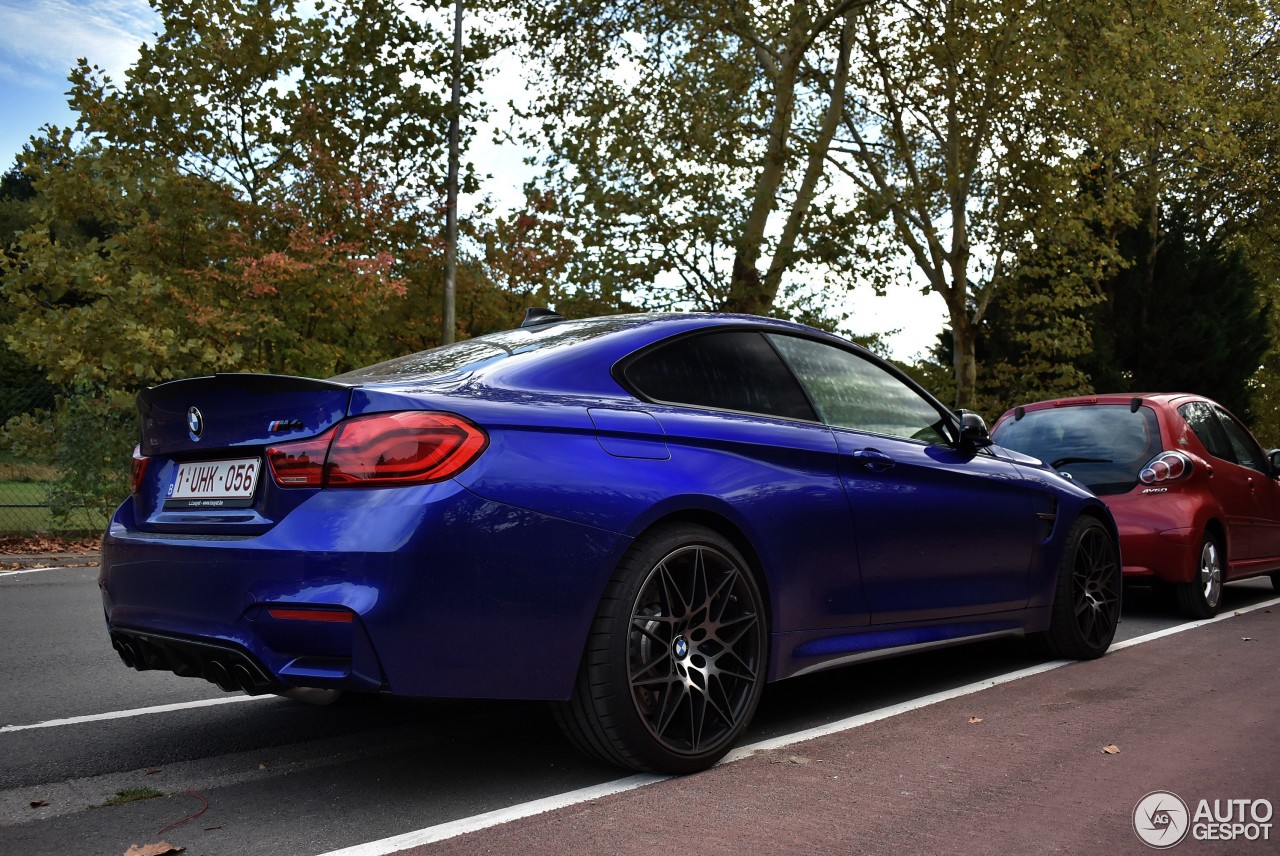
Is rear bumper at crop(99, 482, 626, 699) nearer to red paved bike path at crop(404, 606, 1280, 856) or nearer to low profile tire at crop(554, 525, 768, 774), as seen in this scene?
low profile tire at crop(554, 525, 768, 774)

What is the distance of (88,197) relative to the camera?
14875mm

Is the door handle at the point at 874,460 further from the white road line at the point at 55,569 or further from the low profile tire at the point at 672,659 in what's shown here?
the white road line at the point at 55,569

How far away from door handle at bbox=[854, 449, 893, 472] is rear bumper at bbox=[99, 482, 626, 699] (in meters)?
1.46

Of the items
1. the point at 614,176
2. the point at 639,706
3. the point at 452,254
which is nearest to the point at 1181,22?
the point at 614,176

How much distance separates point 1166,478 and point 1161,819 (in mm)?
5168

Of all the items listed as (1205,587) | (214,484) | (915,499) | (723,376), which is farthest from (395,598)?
(1205,587)

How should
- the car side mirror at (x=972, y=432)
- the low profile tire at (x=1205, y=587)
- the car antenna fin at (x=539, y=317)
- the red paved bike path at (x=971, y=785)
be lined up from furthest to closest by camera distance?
the low profile tire at (x=1205, y=587) < the car side mirror at (x=972, y=432) < the car antenna fin at (x=539, y=317) < the red paved bike path at (x=971, y=785)

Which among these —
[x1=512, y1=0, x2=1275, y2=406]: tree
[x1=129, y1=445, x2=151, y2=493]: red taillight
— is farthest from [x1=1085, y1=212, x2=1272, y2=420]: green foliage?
[x1=129, y1=445, x2=151, y2=493]: red taillight

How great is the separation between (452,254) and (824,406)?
43.7 feet

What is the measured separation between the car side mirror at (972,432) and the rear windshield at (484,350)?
1805 mm

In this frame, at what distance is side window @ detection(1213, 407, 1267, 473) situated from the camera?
9.42 metres

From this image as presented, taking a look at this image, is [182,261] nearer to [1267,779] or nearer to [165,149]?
[165,149]

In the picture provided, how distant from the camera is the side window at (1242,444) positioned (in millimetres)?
9422

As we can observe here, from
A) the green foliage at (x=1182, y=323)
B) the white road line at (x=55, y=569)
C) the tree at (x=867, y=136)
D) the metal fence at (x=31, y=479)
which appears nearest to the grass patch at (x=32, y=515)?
the metal fence at (x=31, y=479)
